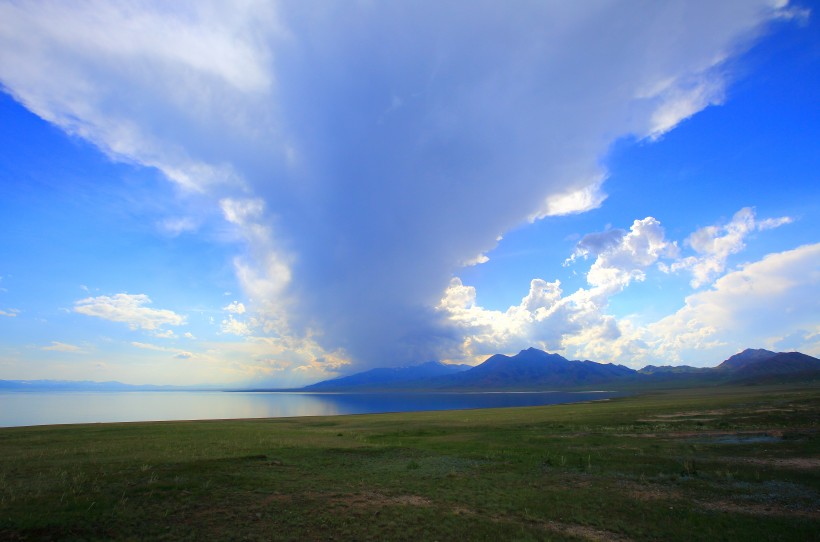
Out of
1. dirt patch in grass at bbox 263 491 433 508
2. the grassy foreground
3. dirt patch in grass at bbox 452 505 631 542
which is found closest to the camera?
dirt patch in grass at bbox 452 505 631 542

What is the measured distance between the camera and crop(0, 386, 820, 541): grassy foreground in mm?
17344

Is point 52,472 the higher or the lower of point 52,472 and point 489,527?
the higher

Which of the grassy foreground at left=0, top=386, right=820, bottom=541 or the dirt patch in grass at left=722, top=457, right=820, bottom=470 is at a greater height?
the grassy foreground at left=0, top=386, right=820, bottom=541

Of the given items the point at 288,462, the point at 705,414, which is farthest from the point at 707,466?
the point at 705,414

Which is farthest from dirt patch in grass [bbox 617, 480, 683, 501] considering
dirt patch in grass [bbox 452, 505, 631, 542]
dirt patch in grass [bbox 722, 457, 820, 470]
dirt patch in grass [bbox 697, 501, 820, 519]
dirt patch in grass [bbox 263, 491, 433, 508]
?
dirt patch in grass [bbox 263, 491, 433, 508]

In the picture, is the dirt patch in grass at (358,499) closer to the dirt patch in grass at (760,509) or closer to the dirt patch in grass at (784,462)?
the dirt patch in grass at (760,509)

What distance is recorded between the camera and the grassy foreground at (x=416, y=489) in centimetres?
1734

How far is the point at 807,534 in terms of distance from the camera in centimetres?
1670

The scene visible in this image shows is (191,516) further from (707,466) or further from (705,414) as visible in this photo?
(705,414)

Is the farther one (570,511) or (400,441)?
(400,441)

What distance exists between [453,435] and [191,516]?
35.8 metres

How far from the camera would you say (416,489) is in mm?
23859

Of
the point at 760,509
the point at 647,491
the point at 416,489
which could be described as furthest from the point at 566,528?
the point at 760,509

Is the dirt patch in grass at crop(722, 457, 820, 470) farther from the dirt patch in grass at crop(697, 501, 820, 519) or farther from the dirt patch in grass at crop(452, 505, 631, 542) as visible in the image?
the dirt patch in grass at crop(452, 505, 631, 542)
